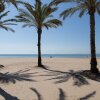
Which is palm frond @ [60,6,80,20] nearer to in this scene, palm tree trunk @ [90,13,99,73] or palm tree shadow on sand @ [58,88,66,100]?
palm tree trunk @ [90,13,99,73]

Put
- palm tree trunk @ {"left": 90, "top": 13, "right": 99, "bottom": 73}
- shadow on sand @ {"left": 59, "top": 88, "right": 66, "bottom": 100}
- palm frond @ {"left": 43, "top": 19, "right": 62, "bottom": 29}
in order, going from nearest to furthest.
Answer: shadow on sand @ {"left": 59, "top": 88, "right": 66, "bottom": 100} → palm tree trunk @ {"left": 90, "top": 13, "right": 99, "bottom": 73} → palm frond @ {"left": 43, "top": 19, "right": 62, "bottom": 29}

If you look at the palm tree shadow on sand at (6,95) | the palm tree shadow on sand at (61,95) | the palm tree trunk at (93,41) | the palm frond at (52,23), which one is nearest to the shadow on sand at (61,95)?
the palm tree shadow on sand at (61,95)

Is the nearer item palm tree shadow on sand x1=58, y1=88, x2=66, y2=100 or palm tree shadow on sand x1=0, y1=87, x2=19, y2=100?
palm tree shadow on sand x1=58, y1=88, x2=66, y2=100

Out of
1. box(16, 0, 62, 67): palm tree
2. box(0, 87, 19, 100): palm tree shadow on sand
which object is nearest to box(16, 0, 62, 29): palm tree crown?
box(16, 0, 62, 67): palm tree

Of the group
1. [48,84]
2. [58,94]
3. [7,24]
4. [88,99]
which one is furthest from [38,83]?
[7,24]

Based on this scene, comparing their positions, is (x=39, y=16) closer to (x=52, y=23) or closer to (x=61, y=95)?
(x=52, y=23)

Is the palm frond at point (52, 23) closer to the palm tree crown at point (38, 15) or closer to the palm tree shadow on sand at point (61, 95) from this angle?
the palm tree crown at point (38, 15)

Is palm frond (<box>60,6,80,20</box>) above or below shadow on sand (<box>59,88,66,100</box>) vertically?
above

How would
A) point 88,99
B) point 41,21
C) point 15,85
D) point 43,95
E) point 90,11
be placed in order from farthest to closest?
point 41,21 → point 90,11 → point 15,85 → point 43,95 → point 88,99

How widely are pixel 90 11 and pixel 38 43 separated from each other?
919 centimetres

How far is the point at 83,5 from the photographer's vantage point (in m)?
23.0

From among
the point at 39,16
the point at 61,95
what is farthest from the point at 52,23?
the point at 61,95

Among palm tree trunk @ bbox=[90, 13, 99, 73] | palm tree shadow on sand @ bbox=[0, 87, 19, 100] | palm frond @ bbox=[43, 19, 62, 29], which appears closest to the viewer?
palm tree shadow on sand @ bbox=[0, 87, 19, 100]

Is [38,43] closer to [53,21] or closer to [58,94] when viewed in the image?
[53,21]
